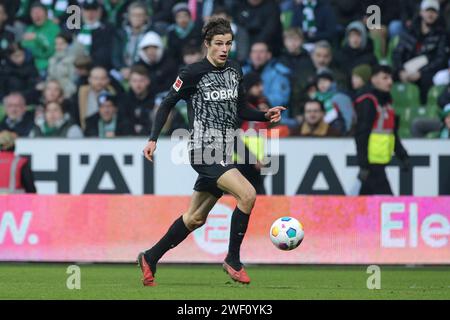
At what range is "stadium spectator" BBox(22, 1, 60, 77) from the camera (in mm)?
20516

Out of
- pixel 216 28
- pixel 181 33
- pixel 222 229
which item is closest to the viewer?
pixel 216 28

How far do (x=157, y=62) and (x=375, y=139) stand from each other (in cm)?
436

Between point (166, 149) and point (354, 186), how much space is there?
8.58 feet

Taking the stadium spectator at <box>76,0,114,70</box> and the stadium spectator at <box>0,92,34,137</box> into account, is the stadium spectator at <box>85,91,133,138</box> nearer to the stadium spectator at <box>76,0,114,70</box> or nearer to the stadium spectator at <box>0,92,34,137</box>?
the stadium spectator at <box>0,92,34,137</box>

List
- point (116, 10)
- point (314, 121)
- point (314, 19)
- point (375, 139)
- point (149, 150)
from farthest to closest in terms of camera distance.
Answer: point (116, 10), point (314, 19), point (314, 121), point (375, 139), point (149, 150)

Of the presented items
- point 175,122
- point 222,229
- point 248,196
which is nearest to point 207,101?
point 248,196

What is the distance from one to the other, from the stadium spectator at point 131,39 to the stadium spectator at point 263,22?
151cm

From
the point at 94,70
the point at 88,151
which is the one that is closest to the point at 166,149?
→ the point at 88,151

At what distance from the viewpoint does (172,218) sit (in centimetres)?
1584

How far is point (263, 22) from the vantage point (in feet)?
64.2

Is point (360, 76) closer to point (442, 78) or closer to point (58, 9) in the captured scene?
point (442, 78)

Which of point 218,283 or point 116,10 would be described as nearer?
point 218,283

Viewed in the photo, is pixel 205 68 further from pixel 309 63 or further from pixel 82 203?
pixel 309 63

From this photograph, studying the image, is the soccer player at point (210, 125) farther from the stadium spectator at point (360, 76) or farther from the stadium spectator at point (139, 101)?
the stadium spectator at point (139, 101)
